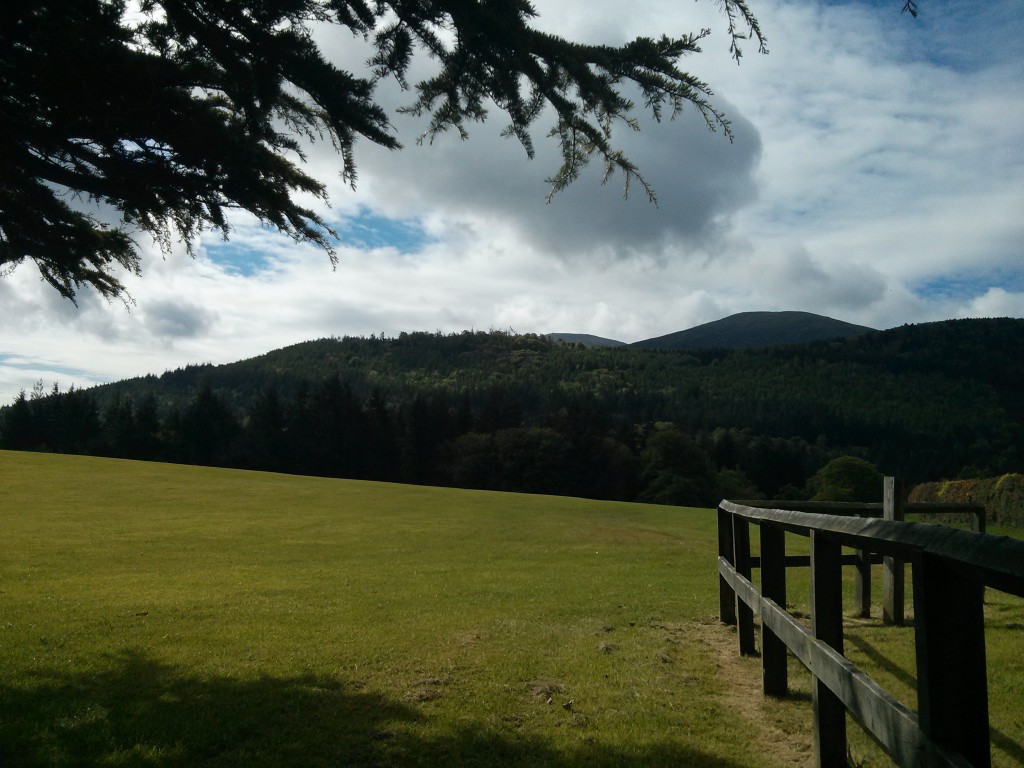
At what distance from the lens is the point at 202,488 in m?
38.5

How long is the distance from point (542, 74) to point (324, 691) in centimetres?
575

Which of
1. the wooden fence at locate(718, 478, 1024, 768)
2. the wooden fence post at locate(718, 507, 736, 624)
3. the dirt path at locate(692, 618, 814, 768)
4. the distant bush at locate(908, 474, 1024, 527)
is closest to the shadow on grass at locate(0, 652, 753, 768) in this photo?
the dirt path at locate(692, 618, 814, 768)

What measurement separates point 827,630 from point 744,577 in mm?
3906

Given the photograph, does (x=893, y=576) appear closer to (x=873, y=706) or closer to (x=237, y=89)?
(x=873, y=706)

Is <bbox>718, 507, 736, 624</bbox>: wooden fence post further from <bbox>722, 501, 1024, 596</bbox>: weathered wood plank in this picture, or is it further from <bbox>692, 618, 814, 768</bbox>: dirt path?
<bbox>722, 501, 1024, 596</bbox>: weathered wood plank

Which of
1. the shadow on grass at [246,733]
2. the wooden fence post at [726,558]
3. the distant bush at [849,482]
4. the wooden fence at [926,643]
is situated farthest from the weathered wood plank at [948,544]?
the distant bush at [849,482]

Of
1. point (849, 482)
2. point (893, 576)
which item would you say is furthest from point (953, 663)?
point (849, 482)

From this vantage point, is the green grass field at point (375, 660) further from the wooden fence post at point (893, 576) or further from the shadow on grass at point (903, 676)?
the wooden fence post at point (893, 576)

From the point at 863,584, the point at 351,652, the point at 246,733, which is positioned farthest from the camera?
the point at 863,584

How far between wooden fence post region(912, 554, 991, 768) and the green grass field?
2803mm

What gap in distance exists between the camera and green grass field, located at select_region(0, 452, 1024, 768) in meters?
5.40

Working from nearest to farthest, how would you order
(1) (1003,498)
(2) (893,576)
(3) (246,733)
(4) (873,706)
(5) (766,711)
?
1. (4) (873,706)
2. (3) (246,733)
3. (5) (766,711)
4. (2) (893,576)
5. (1) (1003,498)

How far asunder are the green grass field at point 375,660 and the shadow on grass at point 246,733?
2cm

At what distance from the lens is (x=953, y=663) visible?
2.58 meters
